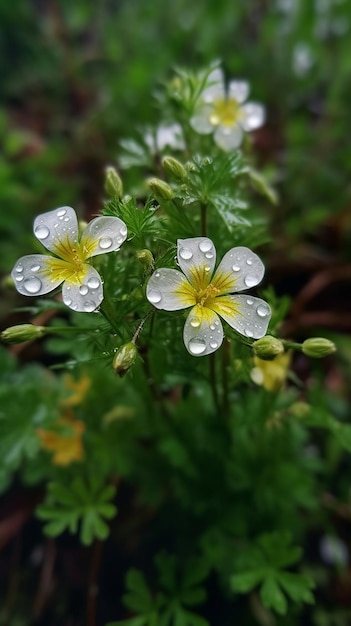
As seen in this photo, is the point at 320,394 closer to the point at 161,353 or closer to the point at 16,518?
the point at 161,353

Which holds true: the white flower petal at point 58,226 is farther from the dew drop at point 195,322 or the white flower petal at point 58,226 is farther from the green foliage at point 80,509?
the green foliage at point 80,509

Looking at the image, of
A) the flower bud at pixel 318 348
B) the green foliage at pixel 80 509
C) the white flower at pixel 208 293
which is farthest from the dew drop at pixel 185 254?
the green foliage at pixel 80 509

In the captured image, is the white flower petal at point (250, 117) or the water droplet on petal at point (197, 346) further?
the white flower petal at point (250, 117)

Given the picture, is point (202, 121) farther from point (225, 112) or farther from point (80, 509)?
point (80, 509)

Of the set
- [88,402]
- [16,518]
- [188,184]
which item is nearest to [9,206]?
[88,402]

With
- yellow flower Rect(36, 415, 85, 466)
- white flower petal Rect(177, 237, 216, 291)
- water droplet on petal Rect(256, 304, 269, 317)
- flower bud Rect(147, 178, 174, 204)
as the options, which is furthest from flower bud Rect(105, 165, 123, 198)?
yellow flower Rect(36, 415, 85, 466)

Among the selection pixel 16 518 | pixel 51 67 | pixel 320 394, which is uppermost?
pixel 51 67
